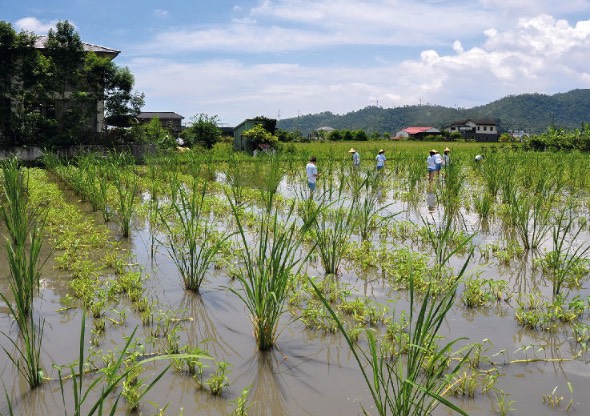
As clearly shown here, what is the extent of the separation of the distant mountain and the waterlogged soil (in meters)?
100

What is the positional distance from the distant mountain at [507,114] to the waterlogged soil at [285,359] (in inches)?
3942

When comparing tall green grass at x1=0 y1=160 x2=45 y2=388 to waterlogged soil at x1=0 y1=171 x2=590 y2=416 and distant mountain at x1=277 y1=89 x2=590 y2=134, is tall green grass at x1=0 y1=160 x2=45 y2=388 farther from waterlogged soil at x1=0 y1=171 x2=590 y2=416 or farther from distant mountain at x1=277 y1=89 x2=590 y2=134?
distant mountain at x1=277 y1=89 x2=590 y2=134

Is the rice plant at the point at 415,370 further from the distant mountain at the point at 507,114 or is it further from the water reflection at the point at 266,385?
the distant mountain at the point at 507,114

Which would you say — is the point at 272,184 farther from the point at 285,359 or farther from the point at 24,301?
the point at 24,301

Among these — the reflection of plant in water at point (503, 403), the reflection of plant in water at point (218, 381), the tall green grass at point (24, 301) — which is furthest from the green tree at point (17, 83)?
the reflection of plant in water at point (503, 403)

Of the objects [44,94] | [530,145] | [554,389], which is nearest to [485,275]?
[554,389]

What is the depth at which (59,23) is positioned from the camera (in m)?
20.6

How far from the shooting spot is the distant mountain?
104m

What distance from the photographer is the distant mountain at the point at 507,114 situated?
340ft

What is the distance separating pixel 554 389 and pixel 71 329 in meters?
3.21

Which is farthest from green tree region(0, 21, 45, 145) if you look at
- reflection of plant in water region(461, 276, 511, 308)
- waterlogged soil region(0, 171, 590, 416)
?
reflection of plant in water region(461, 276, 511, 308)

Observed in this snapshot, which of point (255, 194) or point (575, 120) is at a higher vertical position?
point (575, 120)

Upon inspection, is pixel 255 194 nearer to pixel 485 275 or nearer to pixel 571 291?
pixel 485 275

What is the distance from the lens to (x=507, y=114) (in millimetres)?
106250
